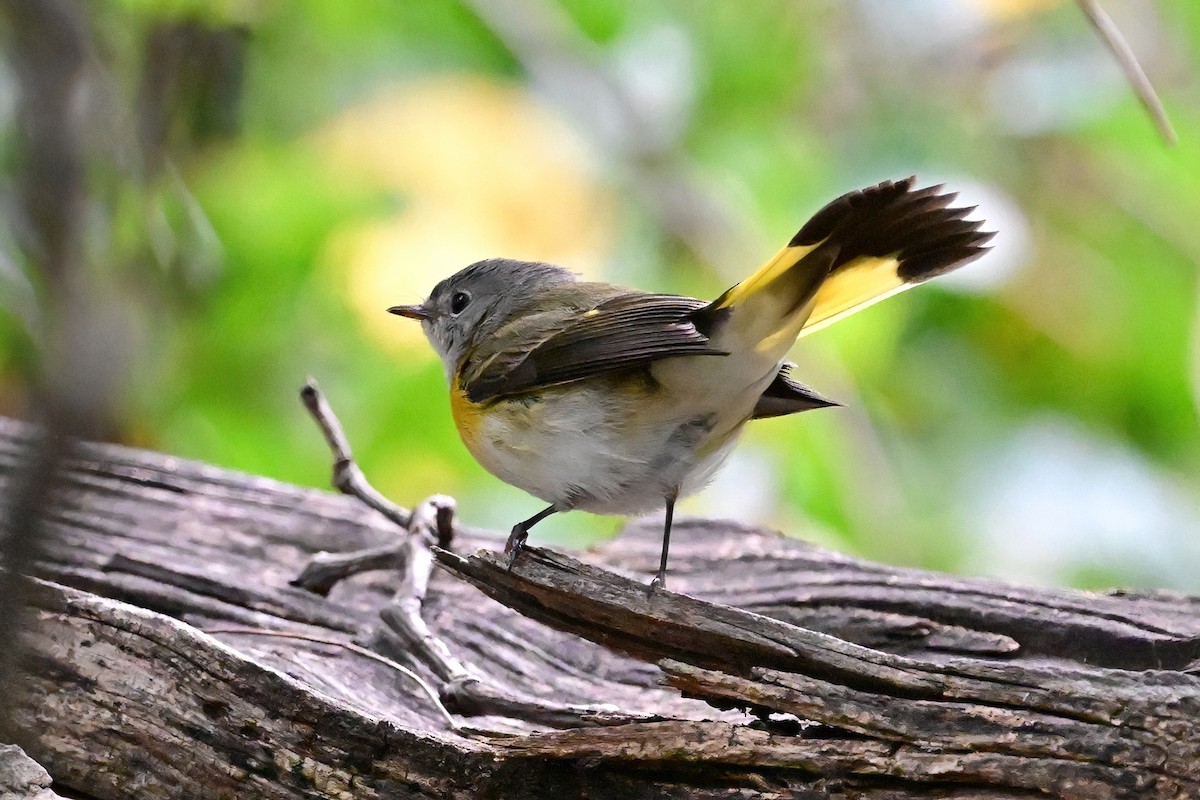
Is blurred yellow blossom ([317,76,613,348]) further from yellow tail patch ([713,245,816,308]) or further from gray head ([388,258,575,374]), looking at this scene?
yellow tail patch ([713,245,816,308])

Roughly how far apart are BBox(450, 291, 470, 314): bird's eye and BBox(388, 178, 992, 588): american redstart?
358 mm

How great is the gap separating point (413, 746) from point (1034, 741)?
791 millimetres

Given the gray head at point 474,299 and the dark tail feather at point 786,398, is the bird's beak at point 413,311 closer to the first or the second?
the gray head at point 474,299

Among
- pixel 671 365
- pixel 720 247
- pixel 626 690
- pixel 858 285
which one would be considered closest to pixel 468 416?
pixel 671 365

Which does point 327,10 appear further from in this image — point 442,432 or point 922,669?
point 922,669

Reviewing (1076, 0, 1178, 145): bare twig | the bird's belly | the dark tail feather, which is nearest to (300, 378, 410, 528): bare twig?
the bird's belly

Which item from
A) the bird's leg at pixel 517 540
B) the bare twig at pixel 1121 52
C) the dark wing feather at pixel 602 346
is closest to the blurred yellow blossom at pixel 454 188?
the dark wing feather at pixel 602 346

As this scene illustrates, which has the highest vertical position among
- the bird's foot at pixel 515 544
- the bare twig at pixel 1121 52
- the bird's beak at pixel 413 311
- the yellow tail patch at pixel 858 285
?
the bird's beak at pixel 413 311

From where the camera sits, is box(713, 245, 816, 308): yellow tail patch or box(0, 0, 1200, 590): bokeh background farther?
box(0, 0, 1200, 590): bokeh background

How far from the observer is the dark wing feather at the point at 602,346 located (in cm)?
187

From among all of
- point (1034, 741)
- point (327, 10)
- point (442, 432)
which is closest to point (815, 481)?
point (442, 432)

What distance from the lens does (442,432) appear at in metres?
3.65

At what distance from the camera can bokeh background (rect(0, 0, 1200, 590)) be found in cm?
339

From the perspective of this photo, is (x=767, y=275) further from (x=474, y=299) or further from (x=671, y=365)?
(x=474, y=299)
